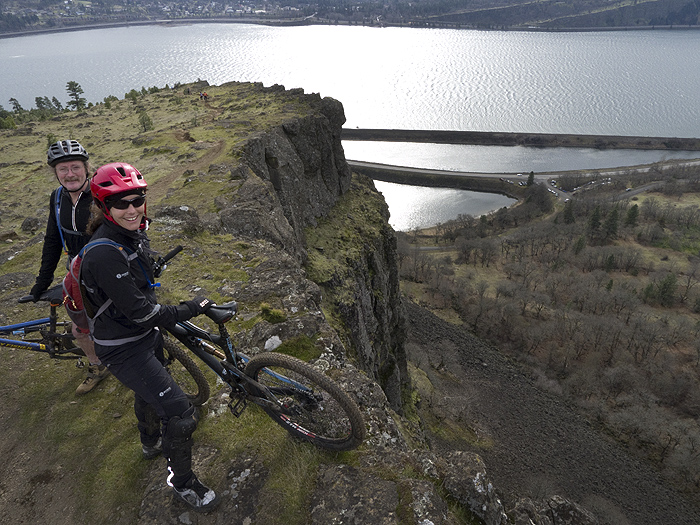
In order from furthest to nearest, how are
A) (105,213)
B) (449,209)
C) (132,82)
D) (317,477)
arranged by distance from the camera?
(132,82)
(449,209)
(317,477)
(105,213)

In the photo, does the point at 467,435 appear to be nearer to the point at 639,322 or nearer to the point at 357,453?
the point at 357,453

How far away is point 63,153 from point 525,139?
135 metres

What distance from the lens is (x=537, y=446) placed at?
121 feet

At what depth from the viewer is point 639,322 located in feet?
189

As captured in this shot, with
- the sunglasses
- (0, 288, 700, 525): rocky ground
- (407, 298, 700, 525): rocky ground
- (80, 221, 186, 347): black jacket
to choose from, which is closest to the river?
(0, 288, 700, 525): rocky ground

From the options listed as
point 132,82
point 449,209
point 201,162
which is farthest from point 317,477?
point 132,82

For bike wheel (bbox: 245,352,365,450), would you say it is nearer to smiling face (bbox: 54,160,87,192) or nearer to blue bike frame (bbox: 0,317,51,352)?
blue bike frame (bbox: 0,317,51,352)

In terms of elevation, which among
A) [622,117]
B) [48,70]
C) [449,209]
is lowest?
[449,209]

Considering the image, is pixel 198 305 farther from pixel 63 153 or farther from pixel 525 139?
pixel 525 139

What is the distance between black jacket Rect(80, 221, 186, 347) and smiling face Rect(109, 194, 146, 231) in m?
0.08

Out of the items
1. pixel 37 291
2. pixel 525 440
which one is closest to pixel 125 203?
pixel 37 291

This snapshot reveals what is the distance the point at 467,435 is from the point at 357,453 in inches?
1288

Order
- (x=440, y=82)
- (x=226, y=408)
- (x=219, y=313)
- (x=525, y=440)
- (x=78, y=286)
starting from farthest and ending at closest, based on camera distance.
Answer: (x=440, y=82) < (x=525, y=440) < (x=226, y=408) < (x=219, y=313) < (x=78, y=286)

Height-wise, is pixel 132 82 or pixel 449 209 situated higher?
pixel 132 82
